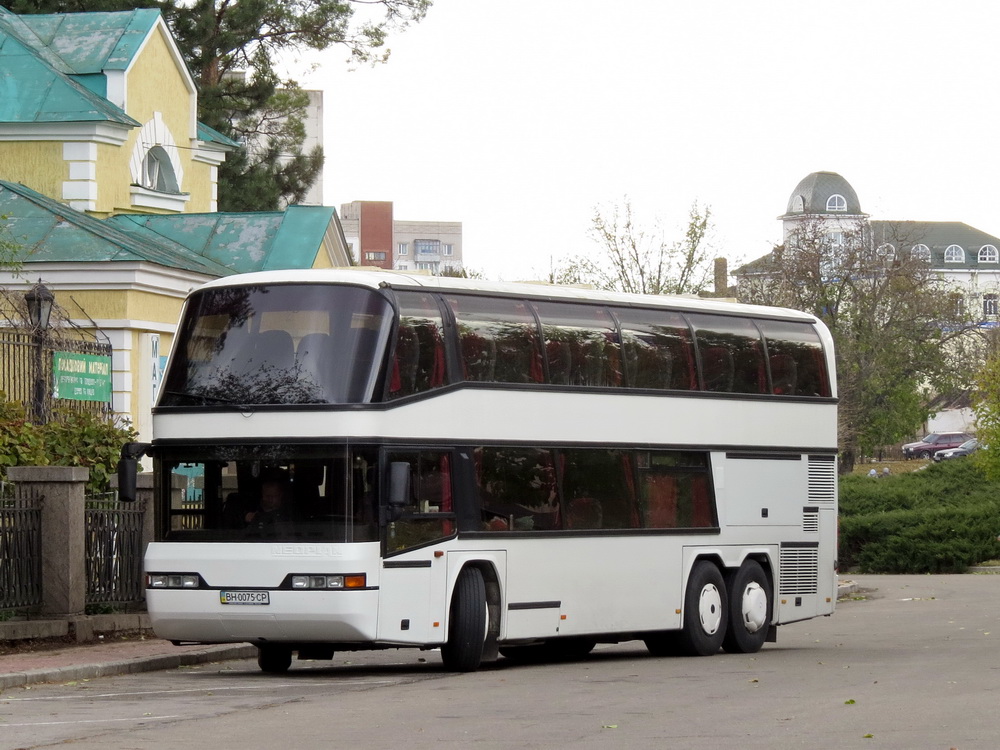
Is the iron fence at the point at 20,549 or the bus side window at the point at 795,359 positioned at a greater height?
the bus side window at the point at 795,359

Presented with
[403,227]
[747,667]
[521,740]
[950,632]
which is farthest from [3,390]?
[403,227]

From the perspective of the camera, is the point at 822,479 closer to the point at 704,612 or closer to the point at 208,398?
the point at 704,612

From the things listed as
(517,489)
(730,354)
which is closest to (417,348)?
(517,489)

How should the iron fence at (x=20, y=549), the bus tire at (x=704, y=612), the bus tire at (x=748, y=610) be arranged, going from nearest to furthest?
the iron fence at (x=20, y=549) < the bus tire at (x=704, y=612) < the bus tire at (x=748, y=610)

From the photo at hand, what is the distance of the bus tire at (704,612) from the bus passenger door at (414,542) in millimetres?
3990

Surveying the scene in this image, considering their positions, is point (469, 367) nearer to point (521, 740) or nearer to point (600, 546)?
point (600, 546)

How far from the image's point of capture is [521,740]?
1098 centimetres

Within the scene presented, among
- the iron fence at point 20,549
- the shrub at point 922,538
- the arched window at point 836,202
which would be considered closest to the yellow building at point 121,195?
the iron fence at point 20,549

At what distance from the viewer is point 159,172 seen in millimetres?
35688

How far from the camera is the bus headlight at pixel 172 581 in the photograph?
1588 centimetres

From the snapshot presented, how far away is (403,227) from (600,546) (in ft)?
593

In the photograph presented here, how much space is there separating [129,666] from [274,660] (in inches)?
53.8

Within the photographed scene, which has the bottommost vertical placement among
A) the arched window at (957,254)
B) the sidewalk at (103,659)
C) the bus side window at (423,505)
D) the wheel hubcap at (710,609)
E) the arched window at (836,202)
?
the sidewalk at (103,659)

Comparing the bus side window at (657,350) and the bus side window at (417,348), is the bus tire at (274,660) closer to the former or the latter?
the bus side window at (417,348)
